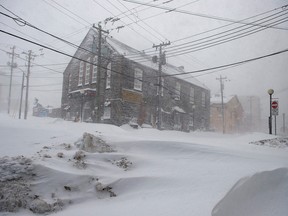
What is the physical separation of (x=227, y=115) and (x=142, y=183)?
157 feet

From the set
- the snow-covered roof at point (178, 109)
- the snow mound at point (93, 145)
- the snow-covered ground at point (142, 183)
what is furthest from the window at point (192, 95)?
the snow mound at point (93, 145)

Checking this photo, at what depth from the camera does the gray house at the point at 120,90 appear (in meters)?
24.2

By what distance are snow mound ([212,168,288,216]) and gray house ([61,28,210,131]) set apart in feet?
54.1

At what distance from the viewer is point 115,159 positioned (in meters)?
6.28

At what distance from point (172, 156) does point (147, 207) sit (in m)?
2.73

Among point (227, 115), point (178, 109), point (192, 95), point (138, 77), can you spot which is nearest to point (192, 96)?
point (192, 95)

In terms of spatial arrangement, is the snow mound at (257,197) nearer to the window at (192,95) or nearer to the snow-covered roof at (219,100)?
the window at (192,95)

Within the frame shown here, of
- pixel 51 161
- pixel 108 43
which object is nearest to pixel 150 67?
pixel 108 43

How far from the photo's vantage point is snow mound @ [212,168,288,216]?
4.01 m

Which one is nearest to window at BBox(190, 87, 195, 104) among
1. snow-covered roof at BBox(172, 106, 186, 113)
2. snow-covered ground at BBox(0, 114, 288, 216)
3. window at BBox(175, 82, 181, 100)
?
window at BBox(175, 82, 181, 100)

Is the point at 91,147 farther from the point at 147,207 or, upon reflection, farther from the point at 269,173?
the point at 269,173

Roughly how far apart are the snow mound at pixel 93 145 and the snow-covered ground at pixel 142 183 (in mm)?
28

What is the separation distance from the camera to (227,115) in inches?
1957

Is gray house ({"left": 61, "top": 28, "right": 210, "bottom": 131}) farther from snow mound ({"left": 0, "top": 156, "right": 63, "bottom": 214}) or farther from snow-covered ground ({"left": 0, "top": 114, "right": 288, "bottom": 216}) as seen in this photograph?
snow mound ({"left": 0, "top": 156, "right": 63, "bottom": 214})
